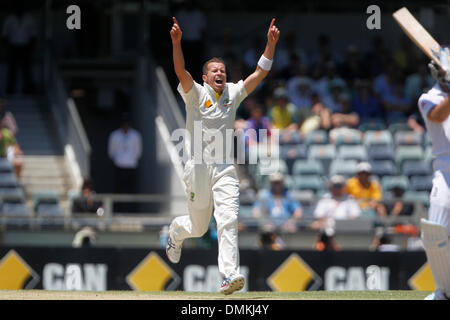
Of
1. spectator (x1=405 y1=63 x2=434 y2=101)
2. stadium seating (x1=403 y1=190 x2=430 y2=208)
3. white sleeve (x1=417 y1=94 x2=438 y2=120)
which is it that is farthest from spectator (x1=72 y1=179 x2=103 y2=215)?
white sleeve (x1=417 y1=94 x2=438 y2=120)

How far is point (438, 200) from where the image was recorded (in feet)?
29.0

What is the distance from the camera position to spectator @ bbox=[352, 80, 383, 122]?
20.6 metres

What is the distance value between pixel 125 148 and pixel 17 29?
3441mm

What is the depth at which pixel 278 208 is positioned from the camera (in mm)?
16922

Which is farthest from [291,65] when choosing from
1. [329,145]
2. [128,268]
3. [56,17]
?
[128,268]

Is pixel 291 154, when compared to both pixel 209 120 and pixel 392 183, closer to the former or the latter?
pixel 392 183

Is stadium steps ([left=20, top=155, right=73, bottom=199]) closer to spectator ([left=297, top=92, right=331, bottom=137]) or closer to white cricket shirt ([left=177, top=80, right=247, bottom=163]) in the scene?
spectator ([left=297, top=92, right=331, bottom=137])

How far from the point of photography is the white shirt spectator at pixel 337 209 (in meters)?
16.7

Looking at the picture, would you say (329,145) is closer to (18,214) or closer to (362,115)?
(362,115)

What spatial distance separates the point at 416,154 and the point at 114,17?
675cm

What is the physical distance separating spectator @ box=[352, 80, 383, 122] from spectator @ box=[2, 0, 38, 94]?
624cm

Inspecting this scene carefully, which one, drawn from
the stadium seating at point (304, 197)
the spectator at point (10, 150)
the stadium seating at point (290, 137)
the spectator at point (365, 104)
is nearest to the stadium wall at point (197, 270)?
the stadium seating at point (304, 197)

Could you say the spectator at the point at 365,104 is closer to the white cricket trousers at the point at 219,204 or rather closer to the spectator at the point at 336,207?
the spectator at the point at 336,207

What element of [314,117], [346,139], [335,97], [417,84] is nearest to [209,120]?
[346,139]
